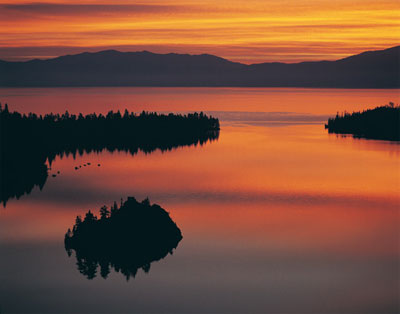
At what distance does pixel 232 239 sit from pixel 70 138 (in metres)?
85.5

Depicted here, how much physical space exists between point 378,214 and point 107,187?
31591 mm

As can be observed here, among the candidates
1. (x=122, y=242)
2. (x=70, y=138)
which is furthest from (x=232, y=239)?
(x=70, y=138)

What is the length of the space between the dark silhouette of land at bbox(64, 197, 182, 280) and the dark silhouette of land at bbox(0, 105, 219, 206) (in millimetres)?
23680

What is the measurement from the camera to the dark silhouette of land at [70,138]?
84.1m

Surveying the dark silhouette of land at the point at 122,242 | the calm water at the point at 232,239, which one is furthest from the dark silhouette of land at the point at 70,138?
the dark silhouette of land at the point at 122,242

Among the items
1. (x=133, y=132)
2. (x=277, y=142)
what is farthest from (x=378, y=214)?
(x=133, y=132)

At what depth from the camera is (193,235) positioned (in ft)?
165

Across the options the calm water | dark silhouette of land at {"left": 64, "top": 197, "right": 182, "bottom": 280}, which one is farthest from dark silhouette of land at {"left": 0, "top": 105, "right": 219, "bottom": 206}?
dark silhouette of land at {"left": 64, "top": 197, "right": 182, "bottom": 280}

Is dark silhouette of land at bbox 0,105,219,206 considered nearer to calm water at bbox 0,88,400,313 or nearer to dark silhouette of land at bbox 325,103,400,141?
calm water at bbox 0,88,400,313

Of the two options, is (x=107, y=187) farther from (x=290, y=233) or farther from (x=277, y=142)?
(x=277, y=142)

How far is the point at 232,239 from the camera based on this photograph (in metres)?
50.0

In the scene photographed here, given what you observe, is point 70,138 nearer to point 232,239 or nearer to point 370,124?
point 370,124

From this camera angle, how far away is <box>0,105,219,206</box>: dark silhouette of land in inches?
3312

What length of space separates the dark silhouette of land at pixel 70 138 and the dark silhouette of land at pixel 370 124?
30425mm
